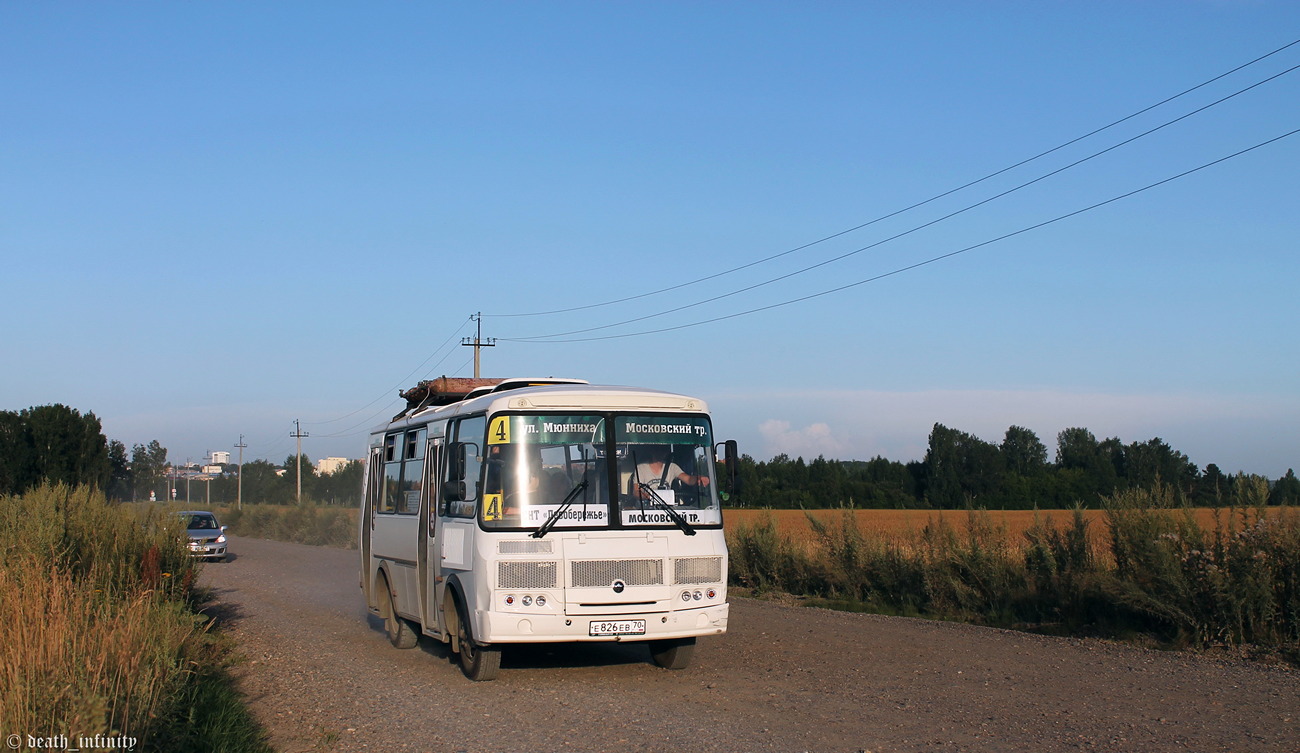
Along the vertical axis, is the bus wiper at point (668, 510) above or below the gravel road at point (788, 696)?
above

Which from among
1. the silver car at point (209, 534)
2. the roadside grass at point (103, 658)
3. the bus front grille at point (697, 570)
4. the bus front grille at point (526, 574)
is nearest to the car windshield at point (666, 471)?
the bus front grille at point (697, 570)

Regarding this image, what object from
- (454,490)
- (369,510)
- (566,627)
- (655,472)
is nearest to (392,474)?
(369,510)

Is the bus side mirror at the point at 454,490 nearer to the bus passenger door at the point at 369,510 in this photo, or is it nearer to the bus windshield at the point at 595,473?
the bus windshield at the point at 595,473

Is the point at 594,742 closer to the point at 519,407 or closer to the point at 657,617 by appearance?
the point at 657,617

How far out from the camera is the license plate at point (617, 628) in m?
9.84

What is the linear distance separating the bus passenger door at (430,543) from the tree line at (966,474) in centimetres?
3579

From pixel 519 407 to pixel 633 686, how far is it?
9.56 ft

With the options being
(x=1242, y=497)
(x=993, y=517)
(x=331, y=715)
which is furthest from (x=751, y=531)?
(x=331, y=715)

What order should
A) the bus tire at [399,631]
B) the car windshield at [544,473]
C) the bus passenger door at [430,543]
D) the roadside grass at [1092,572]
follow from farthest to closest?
the bus tire at [399,631]
the roadside grass at [1092,572]
the bus passenger door at [430,543]
the car windshield at [544,473]

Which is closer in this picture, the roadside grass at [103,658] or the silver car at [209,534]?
the roadside grass at [103,658]

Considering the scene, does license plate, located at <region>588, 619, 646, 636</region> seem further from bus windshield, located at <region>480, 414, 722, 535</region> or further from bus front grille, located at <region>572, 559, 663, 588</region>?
bus windshield, located at <region>480, 414, 722, 535</region>

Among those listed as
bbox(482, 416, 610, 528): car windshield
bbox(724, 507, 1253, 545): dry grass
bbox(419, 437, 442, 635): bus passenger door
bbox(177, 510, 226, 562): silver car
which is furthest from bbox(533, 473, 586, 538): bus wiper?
bbox(177, 510, 226, 562): silver car

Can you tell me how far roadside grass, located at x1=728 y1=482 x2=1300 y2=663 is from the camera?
1192 cm

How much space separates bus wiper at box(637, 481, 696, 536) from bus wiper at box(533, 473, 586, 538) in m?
0.60
